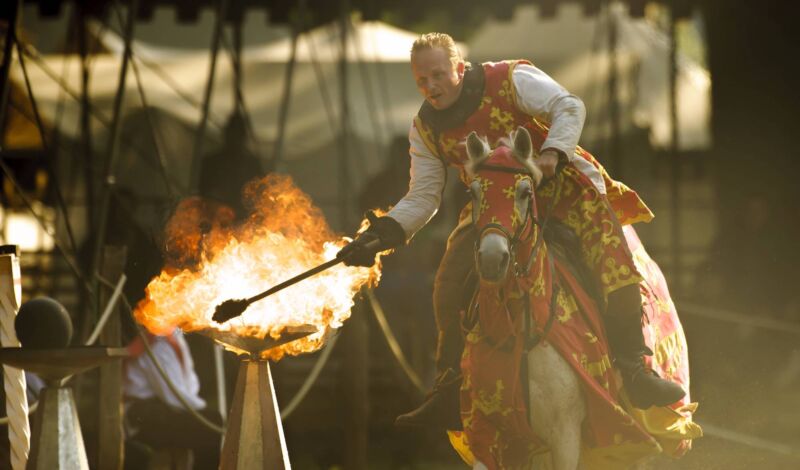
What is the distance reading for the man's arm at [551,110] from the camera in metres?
5.16

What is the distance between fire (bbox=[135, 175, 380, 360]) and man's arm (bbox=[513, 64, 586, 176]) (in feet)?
3.75

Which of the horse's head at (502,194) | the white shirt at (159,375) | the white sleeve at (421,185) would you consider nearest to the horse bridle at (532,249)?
the horse's head at (502,194)

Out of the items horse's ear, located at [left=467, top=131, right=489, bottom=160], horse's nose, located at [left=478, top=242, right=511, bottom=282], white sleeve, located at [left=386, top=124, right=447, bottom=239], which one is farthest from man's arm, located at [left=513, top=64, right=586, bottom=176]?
horse's nose, located at [left=478, top=242, right=511, bottom=282]

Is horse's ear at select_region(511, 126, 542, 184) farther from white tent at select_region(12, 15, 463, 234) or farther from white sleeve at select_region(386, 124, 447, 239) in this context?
white tent at select_region(12, 15, 463, 234)

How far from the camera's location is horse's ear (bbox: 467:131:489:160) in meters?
4.99

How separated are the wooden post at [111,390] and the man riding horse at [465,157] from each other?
2.53 metres

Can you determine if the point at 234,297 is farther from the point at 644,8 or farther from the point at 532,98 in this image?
the point at 644,8

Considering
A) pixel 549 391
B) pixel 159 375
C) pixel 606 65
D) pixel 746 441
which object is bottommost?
pixel 746 441

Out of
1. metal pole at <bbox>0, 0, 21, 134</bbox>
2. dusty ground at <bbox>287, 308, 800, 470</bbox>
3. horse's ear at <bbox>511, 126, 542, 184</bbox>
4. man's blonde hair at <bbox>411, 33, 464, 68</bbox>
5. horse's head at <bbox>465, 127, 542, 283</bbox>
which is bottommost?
dusty ground at <bbox>287, 308, 800, 470</bbox>

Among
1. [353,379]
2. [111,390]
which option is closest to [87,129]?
[353,379]

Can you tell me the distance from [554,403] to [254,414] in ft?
4.37

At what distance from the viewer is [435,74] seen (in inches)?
214

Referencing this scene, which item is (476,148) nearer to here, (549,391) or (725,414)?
(549,391)

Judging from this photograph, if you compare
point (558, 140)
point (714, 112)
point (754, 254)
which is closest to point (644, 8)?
point (714, 112)
